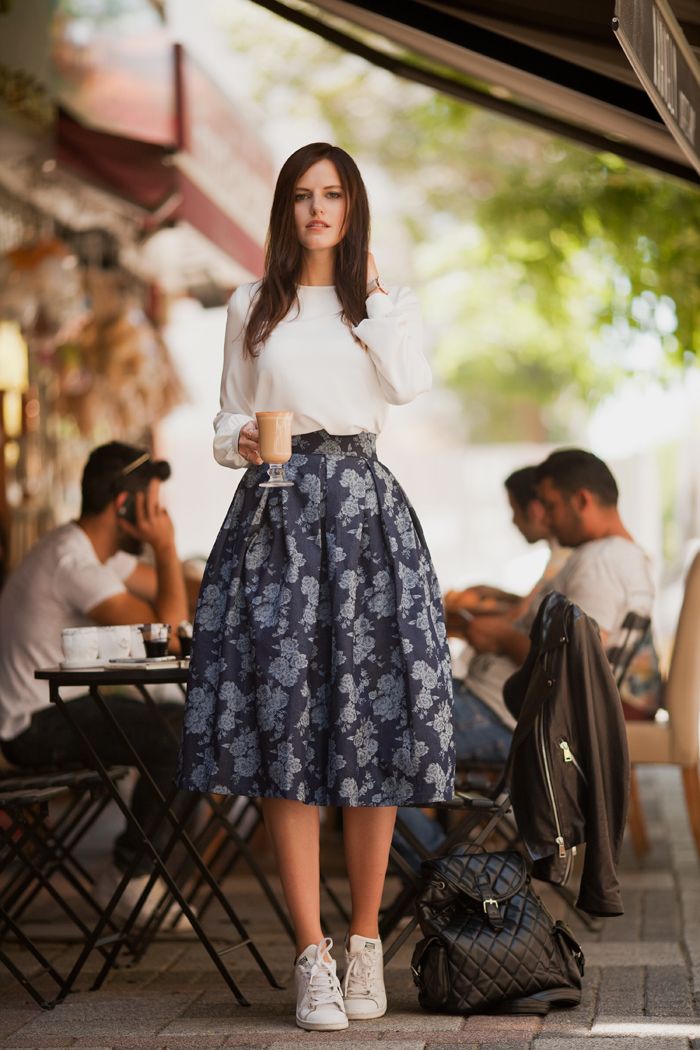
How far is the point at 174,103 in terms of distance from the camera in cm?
717

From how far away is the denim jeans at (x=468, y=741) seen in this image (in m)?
5.14

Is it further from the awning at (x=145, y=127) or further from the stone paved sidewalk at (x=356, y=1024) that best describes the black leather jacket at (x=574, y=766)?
the awning at (x=145, y=127)

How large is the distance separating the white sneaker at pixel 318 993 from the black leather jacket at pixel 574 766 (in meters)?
0.56

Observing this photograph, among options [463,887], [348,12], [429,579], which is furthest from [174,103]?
[463,887]

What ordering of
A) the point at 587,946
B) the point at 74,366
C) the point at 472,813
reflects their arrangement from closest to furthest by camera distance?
the point at 472,813, the point at 587,946, the point at 74,366

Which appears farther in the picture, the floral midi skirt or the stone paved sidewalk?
the floral midi skirt

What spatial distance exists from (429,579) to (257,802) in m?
1.35

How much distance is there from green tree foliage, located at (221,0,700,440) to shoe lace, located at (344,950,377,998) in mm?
6789

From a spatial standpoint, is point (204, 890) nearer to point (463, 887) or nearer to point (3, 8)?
point (463, 887)

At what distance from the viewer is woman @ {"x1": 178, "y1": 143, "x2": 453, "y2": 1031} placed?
12.0 feet

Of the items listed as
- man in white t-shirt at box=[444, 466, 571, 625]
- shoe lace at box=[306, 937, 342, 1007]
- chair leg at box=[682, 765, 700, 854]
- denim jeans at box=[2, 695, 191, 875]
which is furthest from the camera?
chair leg at box=[682, 765, 700, 854]

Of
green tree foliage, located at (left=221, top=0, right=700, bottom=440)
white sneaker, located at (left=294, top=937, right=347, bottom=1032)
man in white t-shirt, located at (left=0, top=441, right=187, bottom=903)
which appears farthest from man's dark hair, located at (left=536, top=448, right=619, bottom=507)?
green tree foliage, located at (left=221, top=0, right=700, bottom=440)

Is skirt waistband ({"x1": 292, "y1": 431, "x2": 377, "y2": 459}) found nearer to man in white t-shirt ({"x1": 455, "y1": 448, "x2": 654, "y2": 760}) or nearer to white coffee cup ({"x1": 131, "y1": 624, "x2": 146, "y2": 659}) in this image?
white coffee cup ({"x1": 131, "y1": 624, "x2": 146, "y2": 659})

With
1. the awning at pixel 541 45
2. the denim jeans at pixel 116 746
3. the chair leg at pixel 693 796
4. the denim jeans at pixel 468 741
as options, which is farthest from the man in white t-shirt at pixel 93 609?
the chair leg at pixel 693 796
